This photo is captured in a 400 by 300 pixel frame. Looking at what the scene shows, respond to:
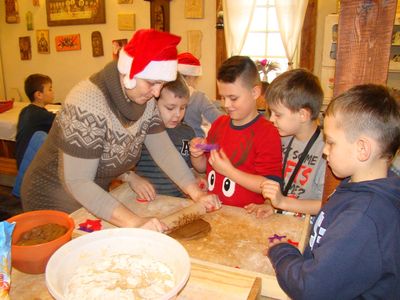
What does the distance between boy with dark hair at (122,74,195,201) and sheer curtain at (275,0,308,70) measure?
2750 mm

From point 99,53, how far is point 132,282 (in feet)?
15.8

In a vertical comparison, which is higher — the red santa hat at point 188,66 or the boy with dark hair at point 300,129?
the red santa hat at point 188,66

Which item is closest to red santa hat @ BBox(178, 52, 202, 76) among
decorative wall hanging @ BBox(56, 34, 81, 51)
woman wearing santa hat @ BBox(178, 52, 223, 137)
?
woman wearing santa hat @ BBox(178, 52, 223, 137)

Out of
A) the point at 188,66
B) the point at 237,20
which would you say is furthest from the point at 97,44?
the point at 188,66

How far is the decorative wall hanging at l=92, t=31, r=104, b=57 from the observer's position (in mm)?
5003

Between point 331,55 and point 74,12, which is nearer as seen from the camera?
point 331,55

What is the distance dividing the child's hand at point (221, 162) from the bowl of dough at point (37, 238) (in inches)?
27.4

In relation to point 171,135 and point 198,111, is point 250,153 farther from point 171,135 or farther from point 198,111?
point 198,111

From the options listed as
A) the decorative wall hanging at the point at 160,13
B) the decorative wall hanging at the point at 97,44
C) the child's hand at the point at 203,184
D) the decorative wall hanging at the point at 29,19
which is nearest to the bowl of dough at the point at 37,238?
the child's hand at the point at 203,184

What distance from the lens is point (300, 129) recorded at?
1.52 meters

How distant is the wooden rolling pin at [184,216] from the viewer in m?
1.17

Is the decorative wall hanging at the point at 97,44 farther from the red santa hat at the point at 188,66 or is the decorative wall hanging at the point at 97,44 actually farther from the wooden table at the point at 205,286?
the wooden table at the point at 205,286

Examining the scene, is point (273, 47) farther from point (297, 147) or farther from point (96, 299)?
point (96, 299)

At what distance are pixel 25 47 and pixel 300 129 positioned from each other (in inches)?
216
